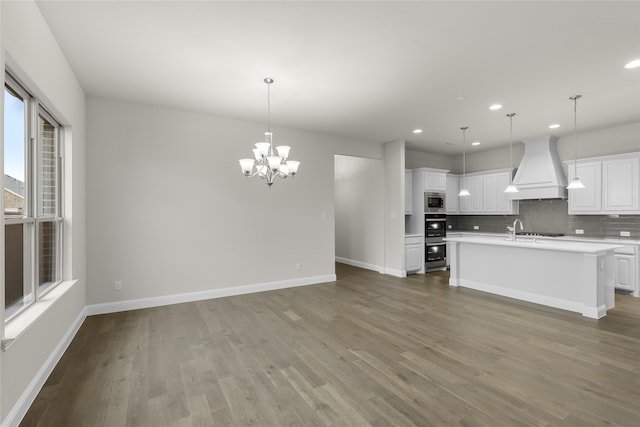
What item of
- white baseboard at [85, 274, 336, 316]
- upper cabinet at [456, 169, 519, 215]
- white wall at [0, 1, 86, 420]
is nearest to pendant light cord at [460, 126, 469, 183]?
upper cabinet at [456, 169, 519, 215]

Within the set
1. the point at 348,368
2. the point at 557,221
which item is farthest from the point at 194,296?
the point at 557,221

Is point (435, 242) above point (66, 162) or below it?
below

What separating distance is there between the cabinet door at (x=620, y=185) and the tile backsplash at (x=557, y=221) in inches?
18.0

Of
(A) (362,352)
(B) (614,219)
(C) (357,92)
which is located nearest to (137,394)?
(A) (362,352)

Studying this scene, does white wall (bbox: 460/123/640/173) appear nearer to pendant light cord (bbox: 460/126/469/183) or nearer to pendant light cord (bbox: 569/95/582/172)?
pendant light cord (bbox: 569/95/582/172)

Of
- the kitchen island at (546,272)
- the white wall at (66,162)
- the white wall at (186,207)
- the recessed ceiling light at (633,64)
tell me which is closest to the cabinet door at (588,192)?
the kitchen island at (546,272)

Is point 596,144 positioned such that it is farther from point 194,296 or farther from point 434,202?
point 194,296

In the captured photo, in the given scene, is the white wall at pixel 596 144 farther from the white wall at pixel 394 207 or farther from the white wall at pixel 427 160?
the white wall at pixel 394 207

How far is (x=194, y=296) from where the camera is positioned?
4750 mm

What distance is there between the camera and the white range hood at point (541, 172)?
614 cm

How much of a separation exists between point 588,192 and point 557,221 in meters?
1.01

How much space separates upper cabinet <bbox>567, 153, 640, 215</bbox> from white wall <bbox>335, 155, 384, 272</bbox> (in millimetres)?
3745

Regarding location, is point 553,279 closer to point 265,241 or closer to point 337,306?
point 337,306

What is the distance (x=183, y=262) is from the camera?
4.70m
